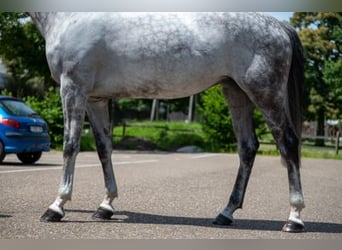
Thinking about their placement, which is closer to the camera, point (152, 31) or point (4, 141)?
point (152, 31)

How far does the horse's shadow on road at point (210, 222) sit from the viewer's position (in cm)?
521

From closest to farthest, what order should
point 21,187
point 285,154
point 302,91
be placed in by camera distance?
point 285,154 → point 302,91 → point 21,187

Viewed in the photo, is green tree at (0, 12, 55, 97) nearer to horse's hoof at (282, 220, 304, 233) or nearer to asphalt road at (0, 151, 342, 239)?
asphalt road at (0, 151, 342, 239)

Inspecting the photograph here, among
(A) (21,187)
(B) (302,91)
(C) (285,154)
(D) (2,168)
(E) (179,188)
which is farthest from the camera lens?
(D) (2,168)

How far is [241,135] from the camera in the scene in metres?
5.69

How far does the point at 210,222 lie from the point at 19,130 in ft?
23.8

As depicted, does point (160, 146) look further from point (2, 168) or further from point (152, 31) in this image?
point (152, 31)

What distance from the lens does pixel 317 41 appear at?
115 ft

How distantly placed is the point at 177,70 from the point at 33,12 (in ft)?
5.50

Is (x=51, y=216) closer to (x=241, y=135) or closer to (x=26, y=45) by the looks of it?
(x=241, y=135)

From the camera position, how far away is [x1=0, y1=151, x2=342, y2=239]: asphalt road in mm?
4762

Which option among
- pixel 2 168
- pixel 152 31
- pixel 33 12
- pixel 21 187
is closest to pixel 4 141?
pixel 2 168

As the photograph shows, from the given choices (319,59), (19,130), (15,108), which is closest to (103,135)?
(19,130)

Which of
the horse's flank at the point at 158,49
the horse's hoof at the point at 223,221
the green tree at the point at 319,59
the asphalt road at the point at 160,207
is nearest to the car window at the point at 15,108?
the asphalt road at the point at 160,207
